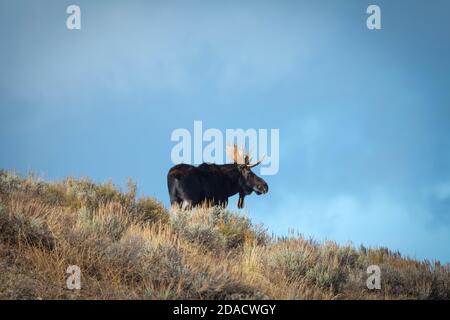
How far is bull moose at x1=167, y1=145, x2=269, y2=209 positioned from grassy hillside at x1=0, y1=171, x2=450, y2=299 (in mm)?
1593

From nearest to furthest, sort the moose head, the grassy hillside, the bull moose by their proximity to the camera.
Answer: the grassy hillside → the bull moose → the moose head

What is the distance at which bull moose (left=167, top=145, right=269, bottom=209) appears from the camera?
1339cm

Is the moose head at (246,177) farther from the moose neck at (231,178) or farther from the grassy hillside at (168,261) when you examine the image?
the grassy hillside at (168,261)

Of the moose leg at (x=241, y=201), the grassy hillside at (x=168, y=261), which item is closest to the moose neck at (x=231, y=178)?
the moose leg at (x=241, y=201)

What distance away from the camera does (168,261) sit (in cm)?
732

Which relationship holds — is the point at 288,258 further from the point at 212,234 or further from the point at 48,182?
the point at 48,182

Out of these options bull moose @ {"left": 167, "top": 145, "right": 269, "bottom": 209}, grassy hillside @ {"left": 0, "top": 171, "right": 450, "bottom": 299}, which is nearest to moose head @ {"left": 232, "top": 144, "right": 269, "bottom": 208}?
bull moose @ {"left": 167, "top": 145, "right": 269, "bottom": 209}

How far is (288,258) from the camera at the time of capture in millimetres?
8898

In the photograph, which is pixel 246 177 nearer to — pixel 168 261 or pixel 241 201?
pixel 241 201

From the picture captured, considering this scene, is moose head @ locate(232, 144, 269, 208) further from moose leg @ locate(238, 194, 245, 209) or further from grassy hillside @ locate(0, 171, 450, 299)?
grassy hillside @ locate(0, 171, 450, 299)
